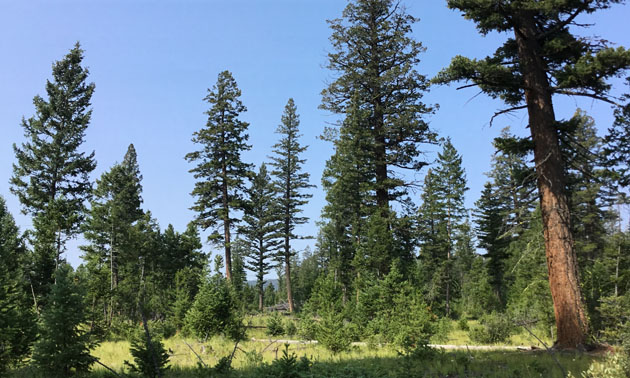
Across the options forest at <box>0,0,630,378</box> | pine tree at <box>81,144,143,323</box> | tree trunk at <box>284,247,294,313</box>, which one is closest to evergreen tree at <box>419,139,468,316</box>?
forest at <box>0,0,630,378</box>

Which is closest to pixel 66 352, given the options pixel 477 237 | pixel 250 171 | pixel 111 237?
pixel 250 171

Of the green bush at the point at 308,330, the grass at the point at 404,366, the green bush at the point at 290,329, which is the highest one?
the grass at the point at 404,366

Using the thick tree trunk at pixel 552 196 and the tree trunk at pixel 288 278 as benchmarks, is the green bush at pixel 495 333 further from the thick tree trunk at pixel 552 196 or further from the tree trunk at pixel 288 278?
the tree trunk at pixel 288 278

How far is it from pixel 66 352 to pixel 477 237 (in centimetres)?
4491

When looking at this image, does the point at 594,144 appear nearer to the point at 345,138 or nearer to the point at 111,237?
the point at 345,138

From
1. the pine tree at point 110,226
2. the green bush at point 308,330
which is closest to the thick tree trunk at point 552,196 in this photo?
the green bush at point 308,330

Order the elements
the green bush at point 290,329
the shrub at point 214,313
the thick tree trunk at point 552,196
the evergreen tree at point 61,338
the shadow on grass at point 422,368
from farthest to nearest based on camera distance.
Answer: the green bush at point 290,329 → the shrub at point 214,313 → the thick tree trunk at point 552,196 → the evergreen tree at point 61,338 → the shadow on grass at point 422,368

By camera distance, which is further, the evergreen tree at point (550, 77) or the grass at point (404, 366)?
the evergreen tree at point (550, 77)

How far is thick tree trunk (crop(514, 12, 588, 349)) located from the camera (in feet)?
31.9

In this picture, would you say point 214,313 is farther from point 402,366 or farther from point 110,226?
point 110,226

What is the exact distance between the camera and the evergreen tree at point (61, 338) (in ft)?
26.6

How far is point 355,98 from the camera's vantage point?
21.6 meters

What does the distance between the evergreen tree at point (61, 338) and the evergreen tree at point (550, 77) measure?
A: 429 inches

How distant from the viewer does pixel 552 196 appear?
10.4m
